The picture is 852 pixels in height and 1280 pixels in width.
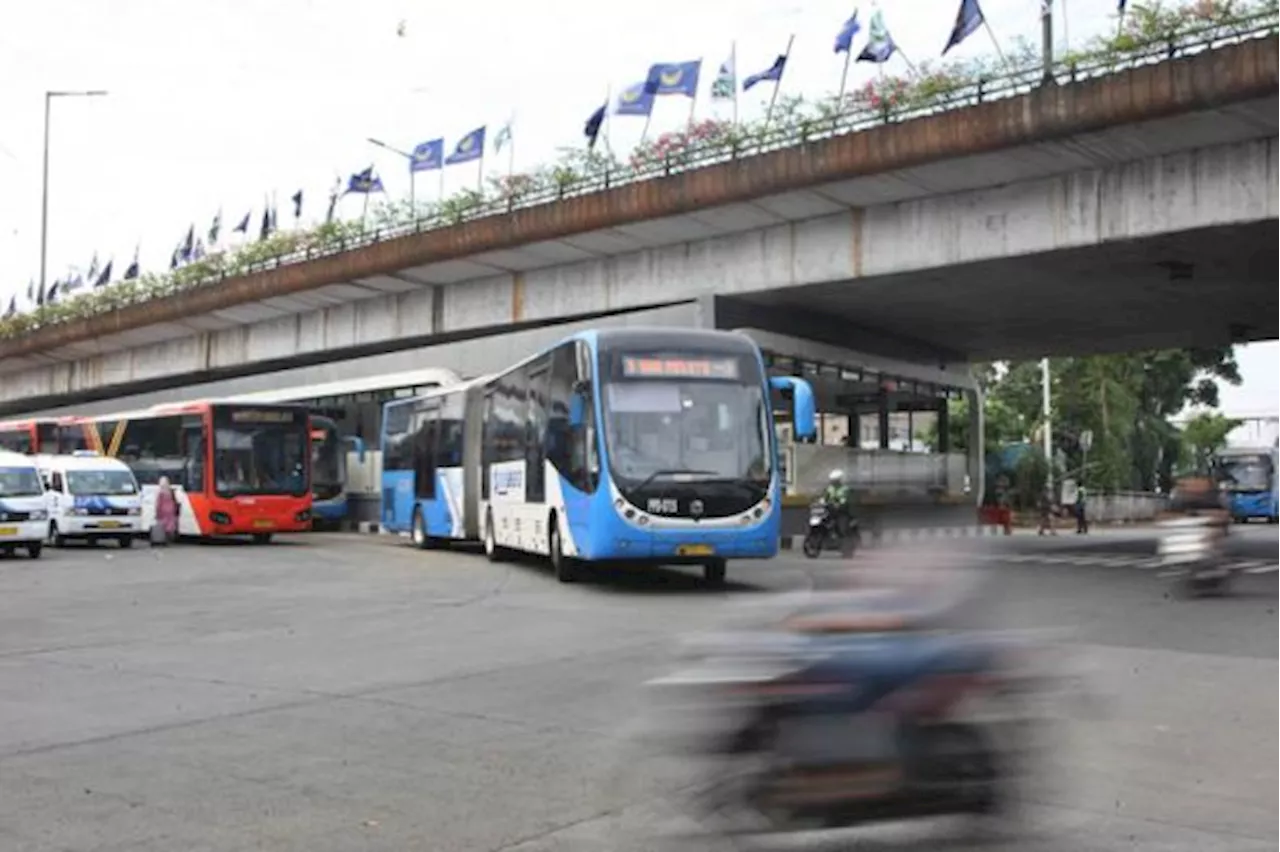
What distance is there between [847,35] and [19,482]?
17806 mm

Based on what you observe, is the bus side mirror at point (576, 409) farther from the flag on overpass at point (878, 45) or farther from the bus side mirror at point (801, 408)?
the flag on overpass at point (878, 45)

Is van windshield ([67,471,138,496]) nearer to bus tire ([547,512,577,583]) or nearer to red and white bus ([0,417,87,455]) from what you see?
red and white bus ([0,417,87,455])

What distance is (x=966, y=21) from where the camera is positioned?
22406 mm

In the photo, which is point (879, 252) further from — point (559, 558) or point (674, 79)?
point (559, 558)

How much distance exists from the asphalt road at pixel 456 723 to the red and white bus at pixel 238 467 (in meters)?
12.2

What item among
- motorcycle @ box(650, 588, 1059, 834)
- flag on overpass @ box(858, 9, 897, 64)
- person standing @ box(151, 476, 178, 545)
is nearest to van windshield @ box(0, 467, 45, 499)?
person standing @ box(151, 476, 178, 545)

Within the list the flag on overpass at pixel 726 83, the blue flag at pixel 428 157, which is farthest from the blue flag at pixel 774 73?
the blue flag at pixel 428 157

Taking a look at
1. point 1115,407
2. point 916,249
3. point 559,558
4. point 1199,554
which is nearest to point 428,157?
point 916,249

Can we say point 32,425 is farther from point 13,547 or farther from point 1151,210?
point 1151,210

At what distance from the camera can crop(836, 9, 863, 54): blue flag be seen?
24344mm

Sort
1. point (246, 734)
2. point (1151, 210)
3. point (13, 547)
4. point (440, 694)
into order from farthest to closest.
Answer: point (13, 547) → point (1151, 210) → point (440, 694) → point (246, 734)

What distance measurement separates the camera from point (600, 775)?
6.62m

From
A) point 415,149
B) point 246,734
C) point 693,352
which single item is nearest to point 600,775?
point 246,734

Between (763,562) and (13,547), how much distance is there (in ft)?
46.8
